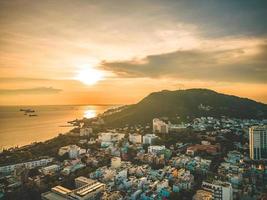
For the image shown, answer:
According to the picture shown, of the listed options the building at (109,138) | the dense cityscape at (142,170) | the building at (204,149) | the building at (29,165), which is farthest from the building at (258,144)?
the building at (29,165)

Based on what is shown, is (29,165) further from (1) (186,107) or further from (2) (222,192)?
(1) (186,107)

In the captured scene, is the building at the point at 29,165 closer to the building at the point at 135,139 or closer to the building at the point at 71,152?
the building at the point at 71,152

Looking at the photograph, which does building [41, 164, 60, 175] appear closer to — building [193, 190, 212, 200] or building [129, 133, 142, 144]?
building [193, 190, 212, 200]

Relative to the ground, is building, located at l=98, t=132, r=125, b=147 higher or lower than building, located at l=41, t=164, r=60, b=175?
higher

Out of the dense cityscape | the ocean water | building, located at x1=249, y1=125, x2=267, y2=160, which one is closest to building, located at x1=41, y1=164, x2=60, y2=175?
the dense cityscape

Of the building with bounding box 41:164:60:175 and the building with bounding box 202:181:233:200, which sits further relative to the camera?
the building with bounding box 41:164:60:175

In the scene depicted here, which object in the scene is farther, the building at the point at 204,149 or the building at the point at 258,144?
the building at the point at 204,149

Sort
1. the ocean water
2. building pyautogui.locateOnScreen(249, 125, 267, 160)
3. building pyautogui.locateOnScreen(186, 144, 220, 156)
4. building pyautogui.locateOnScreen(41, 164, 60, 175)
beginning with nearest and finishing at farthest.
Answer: building pyautogui.locateOnScreen(41, 164, 60, 175) → building pyautogui.locateOnScreen(249, 125, 267, 160) → building pyautogui.locateOnScreen(186, 144, 220, 156) → the ocean water

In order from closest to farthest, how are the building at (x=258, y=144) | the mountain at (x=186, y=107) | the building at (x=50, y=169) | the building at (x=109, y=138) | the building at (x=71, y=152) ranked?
the building at (x=50, y=169) → the building at (x=258, y=144) → the building at (x=71, y=152) → the building at (x=109, y=138) → the mountain at (x=186, y=107)
